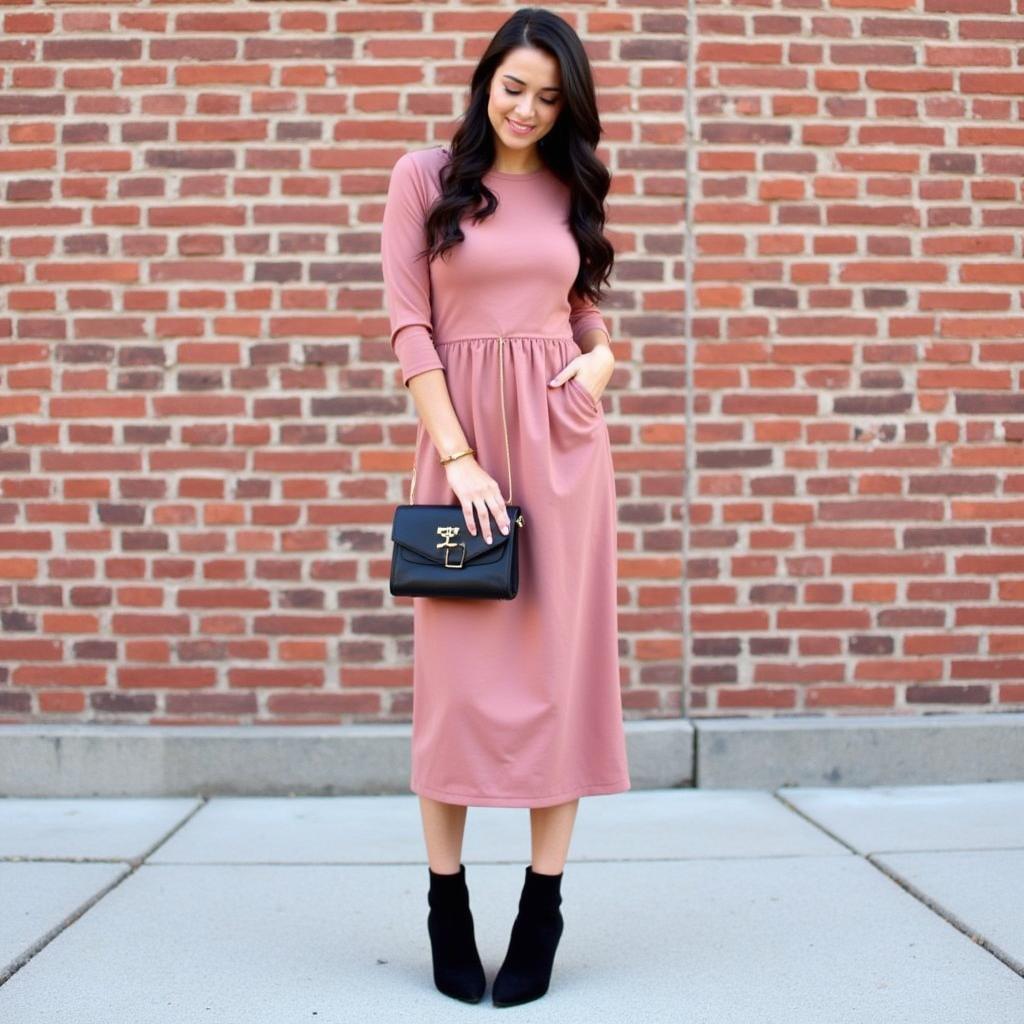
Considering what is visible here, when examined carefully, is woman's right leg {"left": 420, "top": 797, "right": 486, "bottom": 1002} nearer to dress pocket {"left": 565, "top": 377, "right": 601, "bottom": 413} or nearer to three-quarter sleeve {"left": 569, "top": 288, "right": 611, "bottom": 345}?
dress pocket {"left": 565, "top": 377, "right": 601, "bottom": 413}

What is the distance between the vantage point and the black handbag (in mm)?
2238

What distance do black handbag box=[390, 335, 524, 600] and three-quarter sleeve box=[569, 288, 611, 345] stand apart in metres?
0.53

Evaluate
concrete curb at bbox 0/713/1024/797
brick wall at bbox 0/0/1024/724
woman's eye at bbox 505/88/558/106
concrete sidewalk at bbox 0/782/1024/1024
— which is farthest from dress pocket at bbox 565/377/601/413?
concrete curb at bbox 0/713/1024/797

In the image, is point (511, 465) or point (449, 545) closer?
point (449, 545)

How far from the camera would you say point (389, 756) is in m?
3.82

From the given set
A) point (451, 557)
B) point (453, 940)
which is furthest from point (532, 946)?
Answer: point (451, 557)

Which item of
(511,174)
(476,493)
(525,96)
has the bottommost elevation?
(476,493)

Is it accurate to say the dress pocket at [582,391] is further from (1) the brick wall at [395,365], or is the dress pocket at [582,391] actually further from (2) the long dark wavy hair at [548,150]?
(1) the brick wall at [395,365]

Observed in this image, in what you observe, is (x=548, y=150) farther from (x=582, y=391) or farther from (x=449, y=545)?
(x=449, y=545)

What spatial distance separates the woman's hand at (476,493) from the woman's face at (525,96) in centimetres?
64

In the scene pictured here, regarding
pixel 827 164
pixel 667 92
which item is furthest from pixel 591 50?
pixel 827 164

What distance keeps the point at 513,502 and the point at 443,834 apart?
0.68 metres

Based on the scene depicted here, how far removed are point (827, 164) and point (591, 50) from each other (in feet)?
2.74

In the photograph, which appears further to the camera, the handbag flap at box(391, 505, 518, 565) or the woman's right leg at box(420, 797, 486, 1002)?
the woman's right leg at box(420, 797, 486, 1002)
